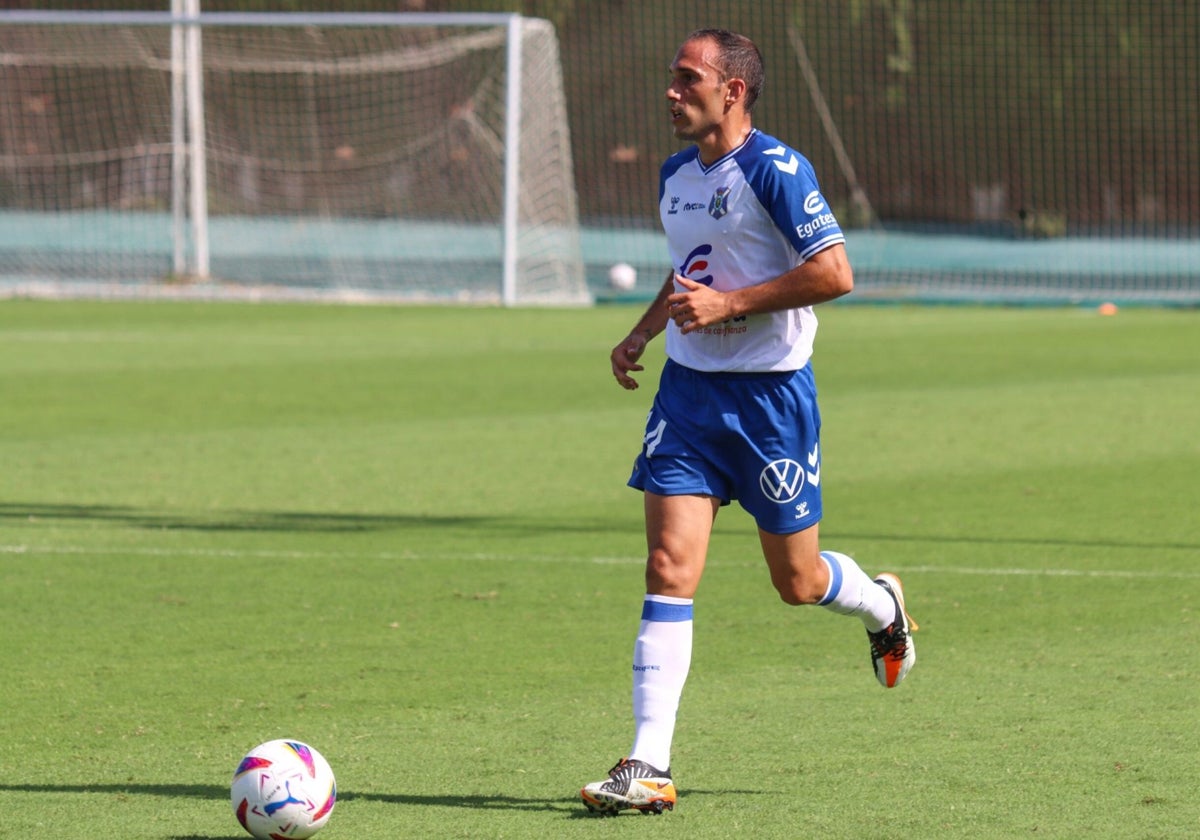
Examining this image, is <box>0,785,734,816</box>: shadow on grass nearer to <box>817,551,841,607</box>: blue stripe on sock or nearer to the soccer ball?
the soccer ball

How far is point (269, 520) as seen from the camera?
31.8 ft

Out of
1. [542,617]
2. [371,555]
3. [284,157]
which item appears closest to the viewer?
[542,617]

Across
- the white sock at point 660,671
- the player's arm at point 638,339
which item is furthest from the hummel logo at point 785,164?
the white sock at point 660,671

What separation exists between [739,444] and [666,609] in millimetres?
480

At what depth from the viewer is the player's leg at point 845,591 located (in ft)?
17.6

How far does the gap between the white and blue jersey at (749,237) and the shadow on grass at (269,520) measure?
14.0 ft

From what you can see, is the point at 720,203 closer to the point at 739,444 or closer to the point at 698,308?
the point at 698,308

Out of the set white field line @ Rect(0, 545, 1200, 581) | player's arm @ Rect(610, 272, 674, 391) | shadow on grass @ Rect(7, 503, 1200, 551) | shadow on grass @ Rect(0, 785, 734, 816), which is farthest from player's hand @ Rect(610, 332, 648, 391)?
shadow on grass @ Rect(7, 503, 1200, 551)

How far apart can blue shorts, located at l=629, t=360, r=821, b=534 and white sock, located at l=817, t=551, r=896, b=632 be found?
1.10ft

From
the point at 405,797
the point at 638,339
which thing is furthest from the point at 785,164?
the point at 405,797

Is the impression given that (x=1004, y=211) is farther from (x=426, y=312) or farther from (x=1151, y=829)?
(x=1151, y=829)

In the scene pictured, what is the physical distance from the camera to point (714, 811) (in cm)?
485

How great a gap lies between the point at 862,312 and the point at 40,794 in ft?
68.2

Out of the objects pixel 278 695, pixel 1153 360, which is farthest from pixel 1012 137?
pixel 278 695
